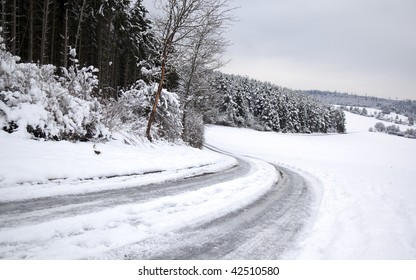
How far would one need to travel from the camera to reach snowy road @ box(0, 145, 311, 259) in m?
2.84

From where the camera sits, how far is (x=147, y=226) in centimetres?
360

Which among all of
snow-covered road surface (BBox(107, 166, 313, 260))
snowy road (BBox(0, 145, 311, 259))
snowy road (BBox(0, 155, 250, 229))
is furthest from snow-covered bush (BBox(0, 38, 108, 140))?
snow-covered road surface (BBox(107, 166, 313, 260))

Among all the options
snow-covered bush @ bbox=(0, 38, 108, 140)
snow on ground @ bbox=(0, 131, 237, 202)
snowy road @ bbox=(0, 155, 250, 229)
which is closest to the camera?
snowy road @ bbox=(0, 155, 250, 229)

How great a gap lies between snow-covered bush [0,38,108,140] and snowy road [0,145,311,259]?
3420 millimetres

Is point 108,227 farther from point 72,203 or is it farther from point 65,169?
point 65,169

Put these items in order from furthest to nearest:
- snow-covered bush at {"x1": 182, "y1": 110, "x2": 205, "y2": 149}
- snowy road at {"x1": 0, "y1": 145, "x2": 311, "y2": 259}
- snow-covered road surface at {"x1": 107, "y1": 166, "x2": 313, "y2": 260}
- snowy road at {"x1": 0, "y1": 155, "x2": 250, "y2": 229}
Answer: snow-covered bush at {"x1": 182, "y1": 110, "x2": 205, "y2": 149} < snowy road at {"x1": 0, "y1": 155, "x2": 250, "y2": 229} < snow-covered road surface at {"x1": 107, "y1": 166, "x2": 313, "y2": 260} < snowy road at {"x1": 0, "y1": 145, "x2": 311, "y2": 259}

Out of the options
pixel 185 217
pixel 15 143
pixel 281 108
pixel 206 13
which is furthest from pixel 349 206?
pixel 281 108

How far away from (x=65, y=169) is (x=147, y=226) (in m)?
2.68

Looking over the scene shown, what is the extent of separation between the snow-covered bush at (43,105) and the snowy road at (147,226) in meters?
3.42

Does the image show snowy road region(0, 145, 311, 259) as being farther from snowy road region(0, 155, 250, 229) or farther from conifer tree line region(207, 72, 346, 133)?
conifer tree line region(207, 72, 346, 133)

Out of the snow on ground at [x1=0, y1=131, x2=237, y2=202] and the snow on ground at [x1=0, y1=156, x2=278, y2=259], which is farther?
the snow on ground at [x1=0, y1=131, x2=237, y2=202]

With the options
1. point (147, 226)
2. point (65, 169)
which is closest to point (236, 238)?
point (147, 226)

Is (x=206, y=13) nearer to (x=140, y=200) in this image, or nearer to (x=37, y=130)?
(x=37, y=130)
